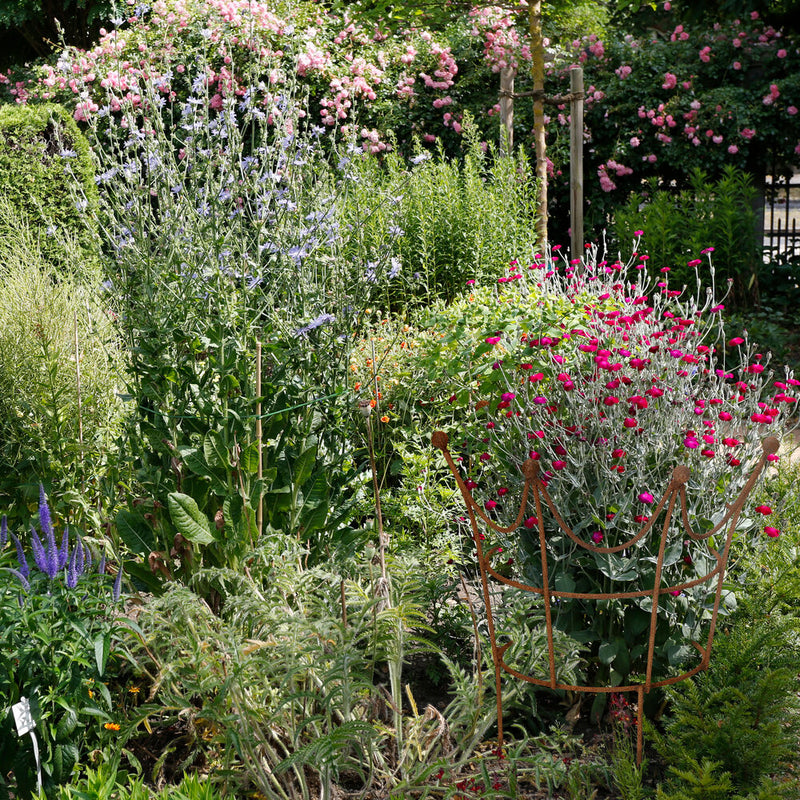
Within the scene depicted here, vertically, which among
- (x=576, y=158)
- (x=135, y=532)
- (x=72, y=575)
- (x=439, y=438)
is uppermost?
(x=576, y=158)

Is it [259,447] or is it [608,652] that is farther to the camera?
[259,447]

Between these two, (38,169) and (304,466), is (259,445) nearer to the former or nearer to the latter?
(304,466)

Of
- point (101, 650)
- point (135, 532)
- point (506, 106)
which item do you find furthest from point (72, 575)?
point (506, 106)

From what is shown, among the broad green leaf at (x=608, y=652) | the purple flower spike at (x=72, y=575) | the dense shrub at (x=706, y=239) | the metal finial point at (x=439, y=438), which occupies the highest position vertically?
the metal finial point at (x=439, y=438)

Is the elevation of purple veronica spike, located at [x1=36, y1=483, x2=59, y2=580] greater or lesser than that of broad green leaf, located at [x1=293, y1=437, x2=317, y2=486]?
greater

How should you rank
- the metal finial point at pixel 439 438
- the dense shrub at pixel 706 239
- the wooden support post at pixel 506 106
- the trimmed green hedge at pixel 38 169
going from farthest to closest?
the dense shrub at pixel 706 239 < the wooden support post at pixel 506 106 < the trimmed green hedge at pixel 38 169 < the metal finial point at pixel 439 438

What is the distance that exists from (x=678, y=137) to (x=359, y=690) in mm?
8298

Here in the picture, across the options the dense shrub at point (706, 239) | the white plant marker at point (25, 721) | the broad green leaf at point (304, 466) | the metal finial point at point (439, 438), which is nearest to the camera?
the white plant marker at point (25, 721)

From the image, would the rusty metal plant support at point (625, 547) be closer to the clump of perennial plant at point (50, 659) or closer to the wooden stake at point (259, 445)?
the wooden stake at point (259, 445)

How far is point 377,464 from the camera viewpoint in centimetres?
432

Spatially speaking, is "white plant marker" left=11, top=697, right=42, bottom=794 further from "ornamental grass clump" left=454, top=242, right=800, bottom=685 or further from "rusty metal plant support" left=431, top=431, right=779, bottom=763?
"ornamental grass clump" left=454, top=242, right=800, bottom=685

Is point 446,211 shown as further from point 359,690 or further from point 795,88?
point 795,88

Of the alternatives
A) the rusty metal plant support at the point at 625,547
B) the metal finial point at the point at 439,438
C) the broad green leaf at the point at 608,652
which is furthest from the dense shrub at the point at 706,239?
the metal finial point at the point at 439,438

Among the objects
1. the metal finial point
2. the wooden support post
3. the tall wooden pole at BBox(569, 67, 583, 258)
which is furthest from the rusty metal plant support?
the wooden support post
